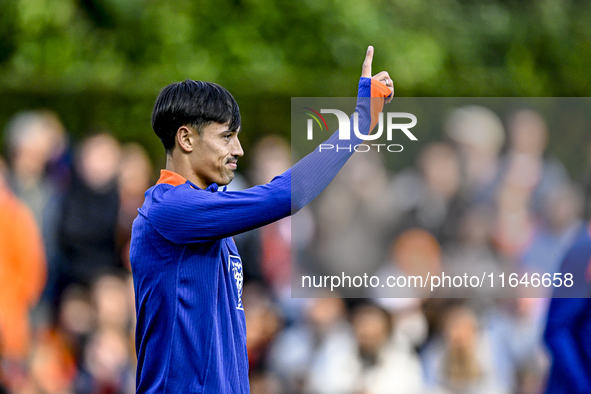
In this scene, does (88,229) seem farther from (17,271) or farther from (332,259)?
(332,259)

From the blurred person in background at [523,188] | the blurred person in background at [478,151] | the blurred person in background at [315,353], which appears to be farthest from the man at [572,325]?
the blurred person in background at [315,353]

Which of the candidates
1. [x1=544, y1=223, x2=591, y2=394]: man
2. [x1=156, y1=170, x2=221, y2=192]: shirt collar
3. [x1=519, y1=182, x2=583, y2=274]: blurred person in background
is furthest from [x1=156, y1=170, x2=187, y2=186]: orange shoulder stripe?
[x1=544, y1=223, x2=591, y2=394]: man

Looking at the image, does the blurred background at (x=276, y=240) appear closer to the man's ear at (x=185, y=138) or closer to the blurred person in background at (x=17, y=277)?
the blurred person in background at (x=17, y=277)

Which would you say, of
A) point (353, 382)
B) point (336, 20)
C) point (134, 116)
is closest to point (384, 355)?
point (353, 382)

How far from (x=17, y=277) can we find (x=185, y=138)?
2904 millimetres

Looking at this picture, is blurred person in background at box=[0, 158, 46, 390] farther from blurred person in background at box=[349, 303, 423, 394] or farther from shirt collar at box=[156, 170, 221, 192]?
shirt collar at box=[156, 170, 221, 192]

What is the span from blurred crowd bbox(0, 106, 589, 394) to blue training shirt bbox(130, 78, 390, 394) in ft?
7.88

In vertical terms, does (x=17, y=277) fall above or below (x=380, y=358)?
above

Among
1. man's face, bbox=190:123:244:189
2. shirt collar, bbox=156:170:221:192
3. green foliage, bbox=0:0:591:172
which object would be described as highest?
green foliage, bbox=0:0:591:172

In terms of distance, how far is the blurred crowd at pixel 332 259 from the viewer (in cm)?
463

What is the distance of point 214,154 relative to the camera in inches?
92.1

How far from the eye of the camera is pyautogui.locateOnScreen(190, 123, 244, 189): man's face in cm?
234

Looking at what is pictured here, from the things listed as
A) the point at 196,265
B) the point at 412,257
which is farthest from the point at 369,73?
the point at 412,257

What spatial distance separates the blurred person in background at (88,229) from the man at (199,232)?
2464 millimetres
